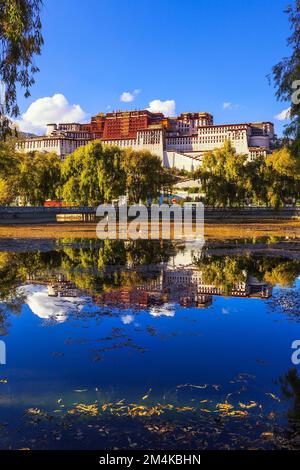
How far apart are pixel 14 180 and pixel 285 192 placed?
33.5 m

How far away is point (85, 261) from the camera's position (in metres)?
18.8

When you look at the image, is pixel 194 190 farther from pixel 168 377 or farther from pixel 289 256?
pixel 168 377

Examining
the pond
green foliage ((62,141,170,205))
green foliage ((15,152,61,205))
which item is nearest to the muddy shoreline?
green foliage ((62,141,170,205))

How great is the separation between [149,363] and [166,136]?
575 ft

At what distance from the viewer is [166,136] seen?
17762 centimetres

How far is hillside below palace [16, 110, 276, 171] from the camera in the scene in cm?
16375

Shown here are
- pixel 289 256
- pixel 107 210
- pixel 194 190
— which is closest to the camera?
pixel 289 256

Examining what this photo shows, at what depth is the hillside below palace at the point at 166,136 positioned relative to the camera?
537 ft

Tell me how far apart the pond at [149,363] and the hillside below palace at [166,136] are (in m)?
145

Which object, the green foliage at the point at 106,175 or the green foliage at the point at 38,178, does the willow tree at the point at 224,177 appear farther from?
the green foliage at the point at 38,178

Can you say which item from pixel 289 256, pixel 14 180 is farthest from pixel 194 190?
pixel 289 256

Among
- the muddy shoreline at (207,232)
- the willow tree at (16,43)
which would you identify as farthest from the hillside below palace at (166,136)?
the willow tree at (16,43)

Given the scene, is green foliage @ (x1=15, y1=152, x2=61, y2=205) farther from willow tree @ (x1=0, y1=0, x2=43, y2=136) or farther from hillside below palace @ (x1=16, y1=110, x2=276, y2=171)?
hillside below palace @ (x1=16, y1=110, x2=276, y2=171)

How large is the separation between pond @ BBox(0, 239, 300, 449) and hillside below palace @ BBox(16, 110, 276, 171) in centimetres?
14509
